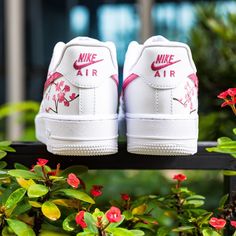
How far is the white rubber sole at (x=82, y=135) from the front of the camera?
1.01 m

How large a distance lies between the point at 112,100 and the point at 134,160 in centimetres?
15

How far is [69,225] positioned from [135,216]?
16 centimetres

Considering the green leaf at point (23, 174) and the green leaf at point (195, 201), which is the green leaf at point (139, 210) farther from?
the green leaf at point (23, 174)

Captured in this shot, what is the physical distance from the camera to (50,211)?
3.12ft

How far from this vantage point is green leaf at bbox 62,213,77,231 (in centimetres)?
→ 97

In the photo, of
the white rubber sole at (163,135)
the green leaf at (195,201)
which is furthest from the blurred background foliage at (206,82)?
the white rubber sole at (163,135)

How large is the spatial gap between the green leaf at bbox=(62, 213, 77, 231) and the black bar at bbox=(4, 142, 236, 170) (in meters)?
0.14

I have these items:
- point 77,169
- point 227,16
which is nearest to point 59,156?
point 77,169

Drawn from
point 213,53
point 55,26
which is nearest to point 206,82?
point 213,53

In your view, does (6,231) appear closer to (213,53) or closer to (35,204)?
(35,204)

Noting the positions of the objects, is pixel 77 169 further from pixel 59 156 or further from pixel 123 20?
pixel 123 20

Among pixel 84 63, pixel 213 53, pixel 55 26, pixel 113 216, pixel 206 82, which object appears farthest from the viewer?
pixel 55 26

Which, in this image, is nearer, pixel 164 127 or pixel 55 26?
pixel 164 127

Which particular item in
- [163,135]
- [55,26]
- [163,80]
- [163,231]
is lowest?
[163,231]
